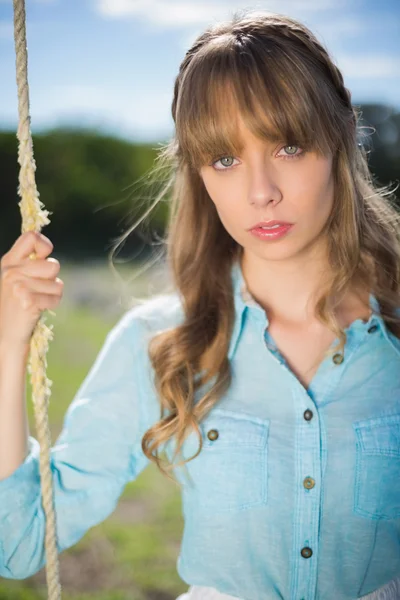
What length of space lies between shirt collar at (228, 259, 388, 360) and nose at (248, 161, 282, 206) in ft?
1.05

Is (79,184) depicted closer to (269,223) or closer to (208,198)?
(208,198)

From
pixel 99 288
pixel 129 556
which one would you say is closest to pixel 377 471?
pixel 129 556

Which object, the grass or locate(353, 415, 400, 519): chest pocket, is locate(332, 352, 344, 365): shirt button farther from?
the grass

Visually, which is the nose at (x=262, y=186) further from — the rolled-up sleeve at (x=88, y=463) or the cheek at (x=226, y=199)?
the rolled-up sleeve at (x=88, y=463)

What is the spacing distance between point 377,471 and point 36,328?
0.74 metres

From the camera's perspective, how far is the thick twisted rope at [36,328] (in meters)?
1.23

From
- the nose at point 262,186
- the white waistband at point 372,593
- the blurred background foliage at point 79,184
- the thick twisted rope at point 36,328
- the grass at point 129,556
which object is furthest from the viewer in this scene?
the blurred background foliage at point 79,184

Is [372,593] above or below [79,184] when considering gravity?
below

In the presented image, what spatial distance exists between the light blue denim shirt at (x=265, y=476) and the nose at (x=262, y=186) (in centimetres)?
36

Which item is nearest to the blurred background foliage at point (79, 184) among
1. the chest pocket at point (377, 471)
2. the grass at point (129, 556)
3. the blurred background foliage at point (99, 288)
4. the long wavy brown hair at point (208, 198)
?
the blurred background foliage at point (99, 288)

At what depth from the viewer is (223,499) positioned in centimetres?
147

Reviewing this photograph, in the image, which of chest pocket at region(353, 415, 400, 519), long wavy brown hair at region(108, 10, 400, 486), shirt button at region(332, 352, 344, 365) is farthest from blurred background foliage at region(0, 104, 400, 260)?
chest pocket at region(353, 415, 400, 519)

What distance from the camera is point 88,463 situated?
60.0 inches

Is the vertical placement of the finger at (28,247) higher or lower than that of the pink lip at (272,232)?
lower
